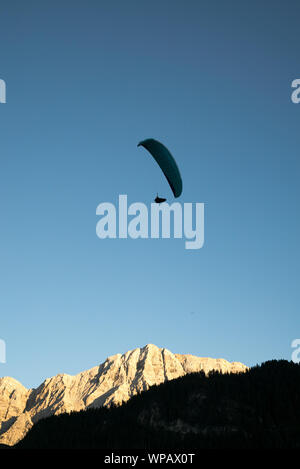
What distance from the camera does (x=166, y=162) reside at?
9194 centimetres

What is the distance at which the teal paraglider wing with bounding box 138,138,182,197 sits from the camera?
91500mm

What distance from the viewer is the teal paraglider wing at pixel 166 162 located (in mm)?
91500

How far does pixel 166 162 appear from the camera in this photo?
302 ft

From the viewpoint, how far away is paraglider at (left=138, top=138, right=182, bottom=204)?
91.6 meters

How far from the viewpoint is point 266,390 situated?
565 feet

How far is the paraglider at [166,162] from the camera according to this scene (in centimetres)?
9156
